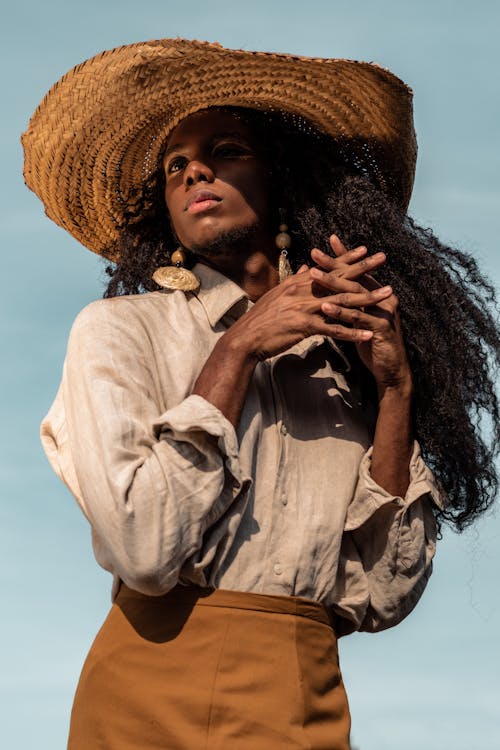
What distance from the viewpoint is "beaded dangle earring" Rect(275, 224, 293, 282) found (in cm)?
495

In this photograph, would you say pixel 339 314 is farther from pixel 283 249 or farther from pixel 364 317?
pixel 283 249

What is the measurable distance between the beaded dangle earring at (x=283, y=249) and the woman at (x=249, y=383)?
1 cm

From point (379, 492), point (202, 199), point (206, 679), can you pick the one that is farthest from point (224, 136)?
point (206, 679)

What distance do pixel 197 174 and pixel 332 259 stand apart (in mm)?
672

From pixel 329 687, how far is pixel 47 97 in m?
2.41

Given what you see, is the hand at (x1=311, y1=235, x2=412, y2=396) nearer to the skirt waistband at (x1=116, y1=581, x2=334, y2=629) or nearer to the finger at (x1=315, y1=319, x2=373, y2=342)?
the finger at (x1=315, y1=319, x2=373, y2=342)

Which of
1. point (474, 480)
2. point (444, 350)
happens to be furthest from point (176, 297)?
point (474, 480)

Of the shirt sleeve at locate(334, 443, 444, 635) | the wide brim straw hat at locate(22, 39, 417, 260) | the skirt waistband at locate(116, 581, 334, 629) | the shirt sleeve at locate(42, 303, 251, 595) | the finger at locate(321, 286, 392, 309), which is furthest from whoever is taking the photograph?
the wide brim straw hat at locate(22, 39, 417, 260)

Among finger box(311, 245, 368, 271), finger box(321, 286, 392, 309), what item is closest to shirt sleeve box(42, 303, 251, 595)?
finger box(321, 286, 392, 309)

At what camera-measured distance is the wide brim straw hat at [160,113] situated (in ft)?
15.9

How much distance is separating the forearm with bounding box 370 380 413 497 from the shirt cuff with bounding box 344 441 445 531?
0.08 ft

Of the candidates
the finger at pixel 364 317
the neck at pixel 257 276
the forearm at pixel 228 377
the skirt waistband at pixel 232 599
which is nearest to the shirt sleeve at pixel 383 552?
the skirt waistband at pixel 232 599

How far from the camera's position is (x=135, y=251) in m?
5.36

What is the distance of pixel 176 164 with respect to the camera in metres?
5.00
